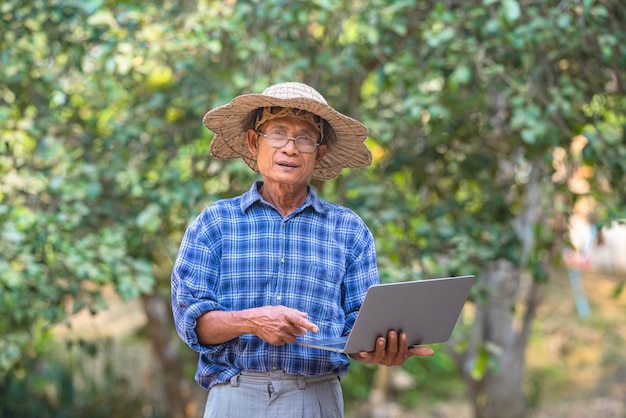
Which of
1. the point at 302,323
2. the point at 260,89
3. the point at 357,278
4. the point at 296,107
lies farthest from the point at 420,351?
the point at 260,89

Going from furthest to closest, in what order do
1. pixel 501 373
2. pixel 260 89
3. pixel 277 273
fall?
pixel 501 373 → pixel 260 89 → pixel 277 273

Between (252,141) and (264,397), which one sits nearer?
(264,397)

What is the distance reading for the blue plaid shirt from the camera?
2.05 meters

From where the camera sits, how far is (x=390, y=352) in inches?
78.8

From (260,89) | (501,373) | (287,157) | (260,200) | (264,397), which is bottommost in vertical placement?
(501,373)

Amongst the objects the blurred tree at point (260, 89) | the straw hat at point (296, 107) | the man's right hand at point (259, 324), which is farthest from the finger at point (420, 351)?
the blurred tree at point (260, 89)

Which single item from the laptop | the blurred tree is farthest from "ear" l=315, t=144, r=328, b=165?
the blurred tree

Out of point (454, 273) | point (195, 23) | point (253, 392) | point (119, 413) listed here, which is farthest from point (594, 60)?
point (119, 413)

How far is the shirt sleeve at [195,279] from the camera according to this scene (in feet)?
6.54

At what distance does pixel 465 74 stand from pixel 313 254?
5.27 ft

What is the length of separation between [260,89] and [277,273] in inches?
70.8

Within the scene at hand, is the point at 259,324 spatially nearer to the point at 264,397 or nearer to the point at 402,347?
the point at 264,397

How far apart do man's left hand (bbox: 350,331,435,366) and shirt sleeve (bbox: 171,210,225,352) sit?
358 mm

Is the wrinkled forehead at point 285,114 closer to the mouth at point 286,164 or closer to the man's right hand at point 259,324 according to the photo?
the mouth at point 286,164
